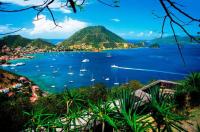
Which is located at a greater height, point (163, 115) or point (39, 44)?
point (163, 115)

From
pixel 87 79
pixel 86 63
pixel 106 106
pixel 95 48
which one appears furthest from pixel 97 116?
pixel 95 48

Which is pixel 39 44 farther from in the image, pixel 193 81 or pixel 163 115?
pixel 163 115

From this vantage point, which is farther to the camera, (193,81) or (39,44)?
(39,44)

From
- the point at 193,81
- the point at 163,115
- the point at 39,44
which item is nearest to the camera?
the point at 163,115

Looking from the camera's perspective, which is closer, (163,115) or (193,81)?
(163,115)

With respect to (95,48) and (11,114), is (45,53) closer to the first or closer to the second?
(95,48)

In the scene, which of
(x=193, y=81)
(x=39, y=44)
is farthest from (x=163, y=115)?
(x=39, y=44)

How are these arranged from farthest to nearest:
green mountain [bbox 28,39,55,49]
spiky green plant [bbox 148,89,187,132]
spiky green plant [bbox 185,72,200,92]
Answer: green mountain [bbox 28,39,55,49]
spiky green plant [bbox 185,72,200,92]
spiky green plant [bbox 148,89,187,132]

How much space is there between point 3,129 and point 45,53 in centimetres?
17956

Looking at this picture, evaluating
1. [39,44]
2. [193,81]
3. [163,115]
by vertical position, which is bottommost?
[39,44]

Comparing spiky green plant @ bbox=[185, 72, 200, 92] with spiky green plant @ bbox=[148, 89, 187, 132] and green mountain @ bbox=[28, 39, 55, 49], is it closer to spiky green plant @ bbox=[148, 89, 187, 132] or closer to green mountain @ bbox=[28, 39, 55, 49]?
spiky green plant @ bbox=[148, 89, 187, 132]

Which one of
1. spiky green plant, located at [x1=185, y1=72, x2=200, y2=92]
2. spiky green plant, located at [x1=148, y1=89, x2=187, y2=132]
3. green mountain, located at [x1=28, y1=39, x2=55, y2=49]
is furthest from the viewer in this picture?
green mountain, located at [x1=28, y1=39, x2=55, y2=49]

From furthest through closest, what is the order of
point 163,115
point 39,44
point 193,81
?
point 39,44, point 193,81, point 163,115

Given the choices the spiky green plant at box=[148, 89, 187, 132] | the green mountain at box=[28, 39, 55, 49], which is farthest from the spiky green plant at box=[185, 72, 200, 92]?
the green mountain at box=[28, 39, 55, 49]
